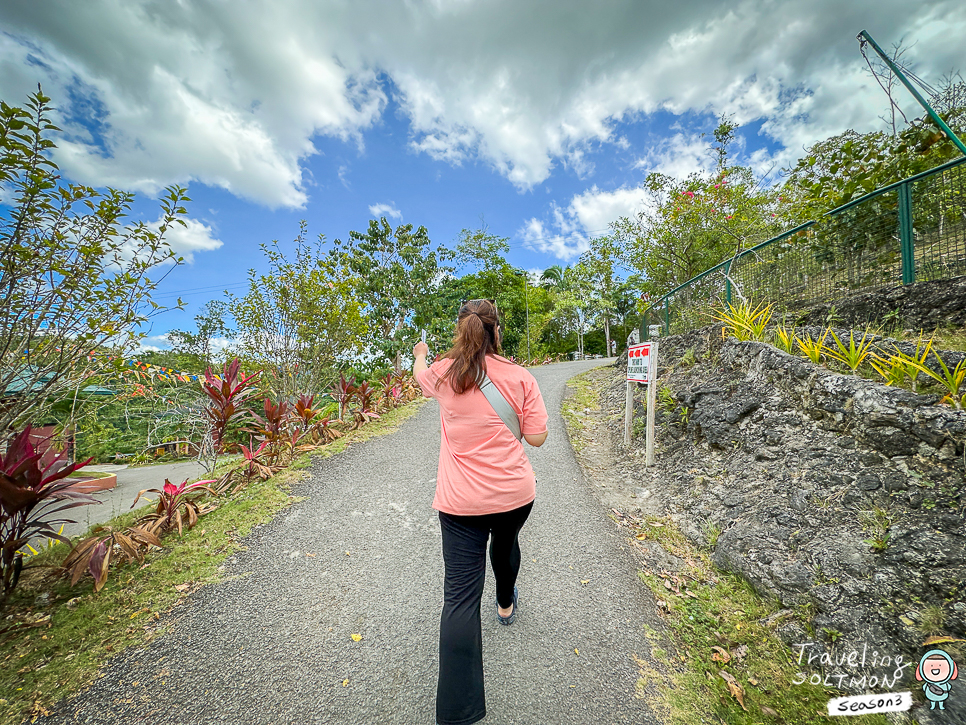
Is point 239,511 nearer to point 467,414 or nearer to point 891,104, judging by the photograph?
point 467,414

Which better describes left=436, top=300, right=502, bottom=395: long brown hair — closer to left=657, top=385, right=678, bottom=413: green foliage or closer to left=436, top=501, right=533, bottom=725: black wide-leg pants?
left=436, top=501, right=533, bottom=725: black wide-leg pants

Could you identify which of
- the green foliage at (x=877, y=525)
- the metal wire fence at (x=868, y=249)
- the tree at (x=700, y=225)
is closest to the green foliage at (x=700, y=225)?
the tree at (x=700, y=225)

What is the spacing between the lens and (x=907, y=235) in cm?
411

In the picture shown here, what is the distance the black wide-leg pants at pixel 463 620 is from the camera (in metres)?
1.58

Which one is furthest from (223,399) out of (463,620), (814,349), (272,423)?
(814,349)

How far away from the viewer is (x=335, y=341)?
31.8 feet

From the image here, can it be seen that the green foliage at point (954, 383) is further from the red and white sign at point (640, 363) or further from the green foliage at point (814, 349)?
the red and white sign at point (640, 363)

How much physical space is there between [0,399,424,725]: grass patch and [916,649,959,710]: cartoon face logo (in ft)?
12.9

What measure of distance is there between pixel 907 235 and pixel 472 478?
5.53 meters

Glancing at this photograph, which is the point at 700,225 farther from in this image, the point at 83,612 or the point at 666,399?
the point at 83,612

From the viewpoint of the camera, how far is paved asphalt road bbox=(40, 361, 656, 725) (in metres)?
1.85

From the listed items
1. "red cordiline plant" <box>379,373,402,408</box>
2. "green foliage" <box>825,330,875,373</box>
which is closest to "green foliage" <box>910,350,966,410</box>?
"green foliage" <box>825,330,875,373</box>

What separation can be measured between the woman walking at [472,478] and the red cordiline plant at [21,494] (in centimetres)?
226

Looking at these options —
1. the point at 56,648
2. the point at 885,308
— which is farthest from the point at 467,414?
the point at 885,308
